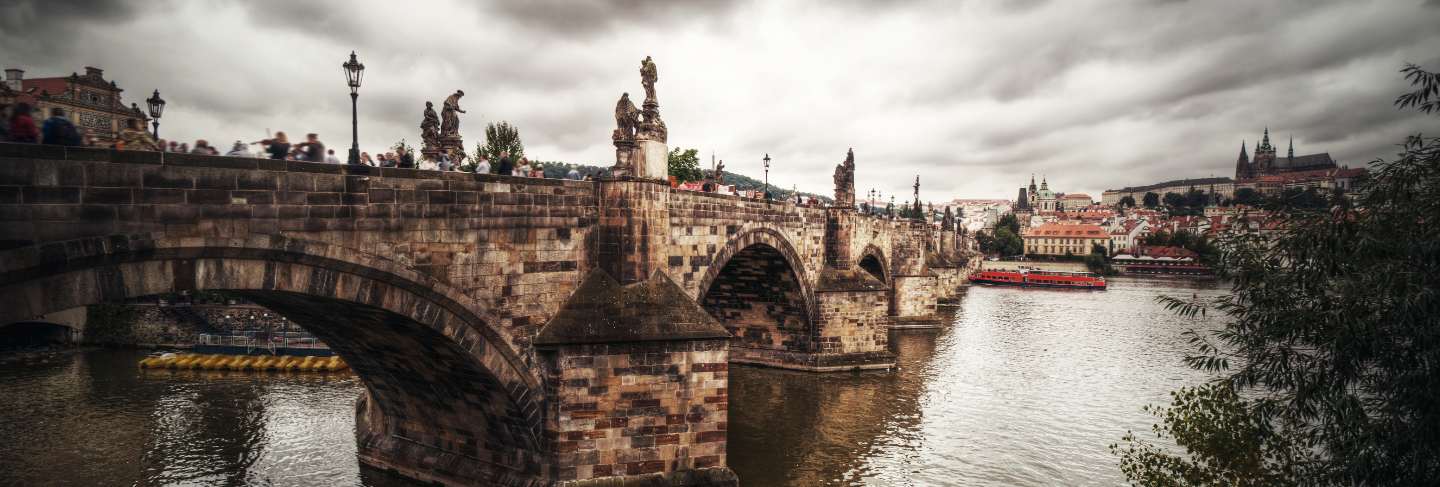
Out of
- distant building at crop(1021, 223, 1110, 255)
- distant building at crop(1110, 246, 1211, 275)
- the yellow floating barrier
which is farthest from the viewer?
distant building at crop(1021, 223, 1110, 255)

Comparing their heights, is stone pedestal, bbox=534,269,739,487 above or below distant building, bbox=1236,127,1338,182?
below

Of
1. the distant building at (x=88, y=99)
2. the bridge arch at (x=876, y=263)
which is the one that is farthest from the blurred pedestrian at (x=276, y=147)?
the distant building at (x=88, y=99)

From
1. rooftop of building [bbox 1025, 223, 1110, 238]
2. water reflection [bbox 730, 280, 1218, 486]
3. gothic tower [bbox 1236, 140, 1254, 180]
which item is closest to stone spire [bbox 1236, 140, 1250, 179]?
gothic tower [bbox 1236, 140, 1254, 180]

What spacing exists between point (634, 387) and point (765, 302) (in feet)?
48.5

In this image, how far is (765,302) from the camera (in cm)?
2762

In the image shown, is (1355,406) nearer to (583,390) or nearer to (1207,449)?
(1207,449)

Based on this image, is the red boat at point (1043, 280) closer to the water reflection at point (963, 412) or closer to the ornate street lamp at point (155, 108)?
the water reflection at point (963, 412)

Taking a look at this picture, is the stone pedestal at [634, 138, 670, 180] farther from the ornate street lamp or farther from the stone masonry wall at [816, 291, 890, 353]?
Result: the stone masonry wall at [816, 291, 890, 353]

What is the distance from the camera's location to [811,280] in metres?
27.8

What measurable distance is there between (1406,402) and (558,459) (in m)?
11.6

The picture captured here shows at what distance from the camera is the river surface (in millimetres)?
16453

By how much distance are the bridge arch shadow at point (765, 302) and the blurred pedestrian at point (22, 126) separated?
62.6ft

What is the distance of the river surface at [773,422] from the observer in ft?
54.0

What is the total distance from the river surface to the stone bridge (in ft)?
10.3
